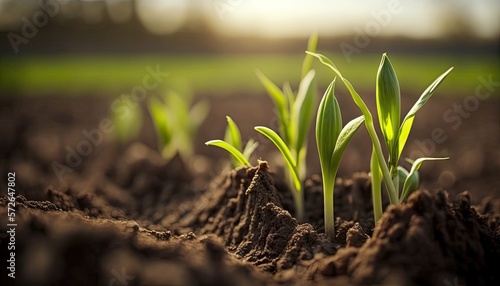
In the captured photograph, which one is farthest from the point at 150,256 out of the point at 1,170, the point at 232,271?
the point at 1,170

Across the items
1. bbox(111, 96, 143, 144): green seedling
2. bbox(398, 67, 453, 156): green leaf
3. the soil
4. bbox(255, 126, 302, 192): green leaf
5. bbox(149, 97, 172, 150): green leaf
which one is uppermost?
bbox(111, 96, 143, 144): green seedling

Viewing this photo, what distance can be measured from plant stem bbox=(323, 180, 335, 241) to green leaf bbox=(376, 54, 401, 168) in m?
0.30

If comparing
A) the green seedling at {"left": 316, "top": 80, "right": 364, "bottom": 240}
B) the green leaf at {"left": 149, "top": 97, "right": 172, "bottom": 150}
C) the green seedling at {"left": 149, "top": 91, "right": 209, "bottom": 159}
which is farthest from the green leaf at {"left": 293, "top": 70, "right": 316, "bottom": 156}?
the green leaf at {"left": 149, "top": 97, "right": 172, "bottom": 150}

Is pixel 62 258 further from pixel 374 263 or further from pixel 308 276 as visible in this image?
pixel 374 263

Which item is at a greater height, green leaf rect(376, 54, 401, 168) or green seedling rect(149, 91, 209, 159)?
green seedling rect(149, 91, 209, 159)

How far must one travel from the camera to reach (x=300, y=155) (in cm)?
259

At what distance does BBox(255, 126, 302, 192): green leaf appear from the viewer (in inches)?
84.1

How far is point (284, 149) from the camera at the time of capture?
7.22ft

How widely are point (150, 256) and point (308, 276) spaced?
592 millimetres

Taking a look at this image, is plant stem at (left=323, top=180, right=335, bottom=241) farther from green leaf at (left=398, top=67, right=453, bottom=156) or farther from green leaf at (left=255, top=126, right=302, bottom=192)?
green leaf at (left=398, top=67, right=453, bottom=156)

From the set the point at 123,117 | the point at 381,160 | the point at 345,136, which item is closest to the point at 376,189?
the point at 381,160

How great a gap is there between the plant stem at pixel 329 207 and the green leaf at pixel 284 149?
0.68 ft

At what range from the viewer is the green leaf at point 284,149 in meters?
2.14

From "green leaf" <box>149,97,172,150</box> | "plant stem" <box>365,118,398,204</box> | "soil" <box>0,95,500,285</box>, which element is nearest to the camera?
"soil" <box>0,95,500,285</box>
